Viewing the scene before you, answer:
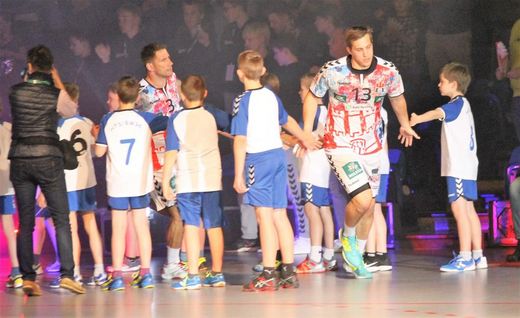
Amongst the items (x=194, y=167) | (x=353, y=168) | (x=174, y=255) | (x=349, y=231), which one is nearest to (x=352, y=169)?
(x=353, y=168)

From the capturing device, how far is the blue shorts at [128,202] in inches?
351

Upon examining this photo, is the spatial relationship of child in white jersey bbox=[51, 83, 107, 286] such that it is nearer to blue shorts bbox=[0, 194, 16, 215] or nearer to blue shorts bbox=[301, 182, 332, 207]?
blue shorts bbox=[0, 194, 16, 215]

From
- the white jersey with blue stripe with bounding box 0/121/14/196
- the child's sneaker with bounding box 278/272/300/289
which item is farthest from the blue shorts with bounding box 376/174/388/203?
the white jersey with blue stripe with bounding box 0/121/14/196

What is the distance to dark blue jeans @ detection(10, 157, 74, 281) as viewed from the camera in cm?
862

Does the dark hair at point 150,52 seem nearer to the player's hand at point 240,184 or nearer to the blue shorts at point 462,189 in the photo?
the player's hand at point 240,184

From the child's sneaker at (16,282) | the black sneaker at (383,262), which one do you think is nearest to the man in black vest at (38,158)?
the child's sneaker at (16,282)

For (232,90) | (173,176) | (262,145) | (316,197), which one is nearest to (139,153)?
(173,176)

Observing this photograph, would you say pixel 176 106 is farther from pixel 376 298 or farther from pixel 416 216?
pixel 416 216

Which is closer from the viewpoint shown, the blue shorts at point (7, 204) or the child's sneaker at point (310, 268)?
the child's sneaker at point (310, 268)

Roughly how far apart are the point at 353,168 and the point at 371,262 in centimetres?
116

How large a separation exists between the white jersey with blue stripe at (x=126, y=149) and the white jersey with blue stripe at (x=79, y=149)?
1.92 ft

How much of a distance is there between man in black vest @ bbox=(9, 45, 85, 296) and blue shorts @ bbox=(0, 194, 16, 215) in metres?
1.00

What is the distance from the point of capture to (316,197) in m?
9.79

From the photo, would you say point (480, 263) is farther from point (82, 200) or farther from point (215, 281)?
point (82, 200)
